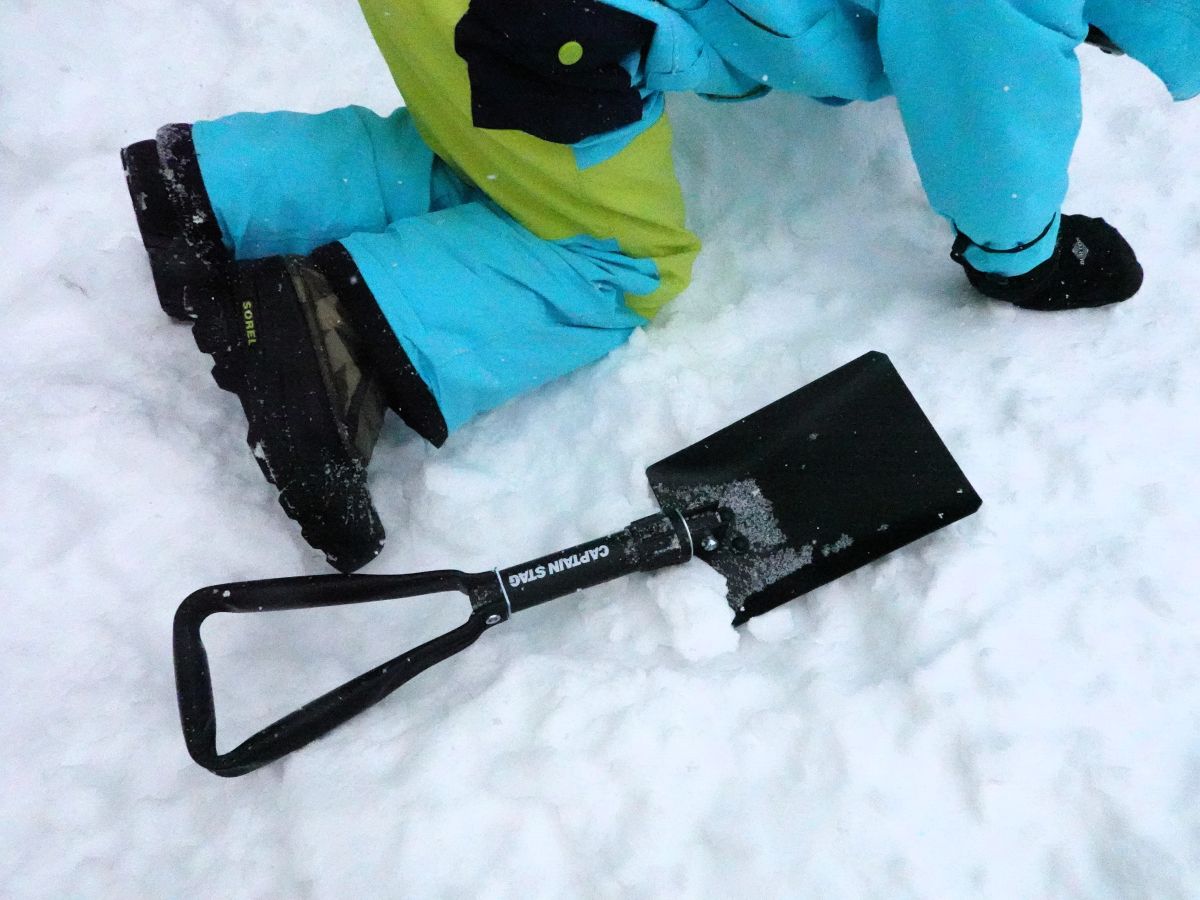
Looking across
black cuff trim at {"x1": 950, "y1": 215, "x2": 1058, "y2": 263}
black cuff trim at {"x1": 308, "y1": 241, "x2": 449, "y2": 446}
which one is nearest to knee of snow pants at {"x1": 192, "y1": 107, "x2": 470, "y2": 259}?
black cuff trim at {"x1": 308, "y1": 241, "x2": 449, "y2": 446}

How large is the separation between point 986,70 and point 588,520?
2.03 feet

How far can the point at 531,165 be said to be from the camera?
95 centimetres

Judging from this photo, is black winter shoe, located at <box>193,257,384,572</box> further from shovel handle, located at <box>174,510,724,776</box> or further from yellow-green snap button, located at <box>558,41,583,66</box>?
yellow-green snap button, located at <box>558,41,583,66</box>

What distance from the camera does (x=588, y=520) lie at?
100 centimetres

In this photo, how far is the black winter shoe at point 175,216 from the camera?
99 cm

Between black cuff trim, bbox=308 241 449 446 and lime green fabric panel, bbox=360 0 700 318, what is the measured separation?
0.19m

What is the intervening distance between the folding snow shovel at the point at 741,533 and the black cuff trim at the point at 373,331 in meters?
0.24

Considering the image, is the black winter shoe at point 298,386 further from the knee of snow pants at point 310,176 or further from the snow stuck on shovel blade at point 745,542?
the snow stuck on shovel blade at point 745,542

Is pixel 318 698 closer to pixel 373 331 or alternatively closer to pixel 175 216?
pixel 373 331

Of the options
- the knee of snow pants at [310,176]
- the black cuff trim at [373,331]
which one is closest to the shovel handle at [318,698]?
the black cuff trim at [373,331]

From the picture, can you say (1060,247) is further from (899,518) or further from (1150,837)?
(1150,837)

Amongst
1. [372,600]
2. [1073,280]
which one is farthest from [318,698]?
[1073,280]

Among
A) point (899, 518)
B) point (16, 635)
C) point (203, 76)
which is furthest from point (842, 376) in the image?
point (203, 76)

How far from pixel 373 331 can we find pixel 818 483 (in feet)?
1.72
